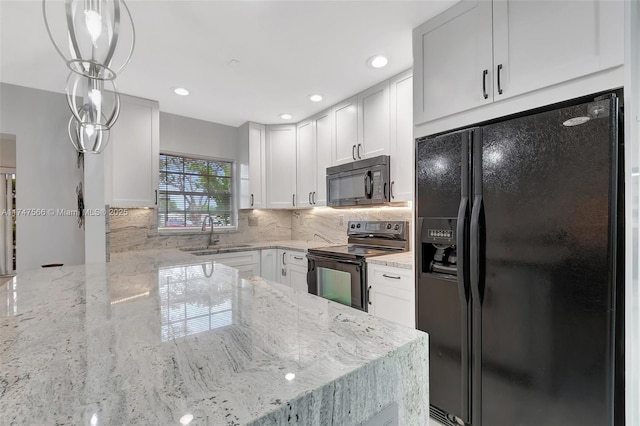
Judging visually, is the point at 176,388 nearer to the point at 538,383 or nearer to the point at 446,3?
the point at 538,383

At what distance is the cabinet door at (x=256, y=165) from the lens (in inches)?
148

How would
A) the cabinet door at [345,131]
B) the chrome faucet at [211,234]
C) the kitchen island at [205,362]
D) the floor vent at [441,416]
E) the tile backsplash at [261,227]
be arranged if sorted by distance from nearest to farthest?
the kitchen island at [205,362], the floor vent at [441,416], the cabinet door at [345,131], the tile backsplash at [261,227], the chrome faucet at [211,234]

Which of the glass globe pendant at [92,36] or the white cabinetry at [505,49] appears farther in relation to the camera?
the white cabinetry at [505,49]

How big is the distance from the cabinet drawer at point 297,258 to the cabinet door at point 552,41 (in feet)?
7.58

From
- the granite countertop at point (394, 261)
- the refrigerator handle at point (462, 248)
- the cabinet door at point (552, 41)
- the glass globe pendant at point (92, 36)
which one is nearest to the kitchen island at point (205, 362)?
the glass globe pendant at point (92, 36)

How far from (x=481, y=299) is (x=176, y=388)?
1.46 metres

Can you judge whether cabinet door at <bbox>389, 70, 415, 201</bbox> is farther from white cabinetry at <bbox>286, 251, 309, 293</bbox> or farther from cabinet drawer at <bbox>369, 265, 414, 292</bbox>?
white cabinetry at <bbox>286, 251, 309, 293</bbox>

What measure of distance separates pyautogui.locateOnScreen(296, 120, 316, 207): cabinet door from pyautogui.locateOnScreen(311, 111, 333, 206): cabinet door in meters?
0.07

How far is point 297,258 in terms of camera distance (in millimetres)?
3318

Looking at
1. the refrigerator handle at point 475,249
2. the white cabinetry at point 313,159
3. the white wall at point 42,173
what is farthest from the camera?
the white cabinetry at point 313,159

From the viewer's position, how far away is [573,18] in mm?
1259

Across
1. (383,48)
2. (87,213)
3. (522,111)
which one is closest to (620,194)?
(522,111)

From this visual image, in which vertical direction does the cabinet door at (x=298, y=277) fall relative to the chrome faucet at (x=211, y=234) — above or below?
below

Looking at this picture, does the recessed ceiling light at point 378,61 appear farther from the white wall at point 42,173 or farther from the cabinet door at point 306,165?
the white wall at point 42,173
